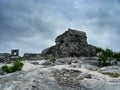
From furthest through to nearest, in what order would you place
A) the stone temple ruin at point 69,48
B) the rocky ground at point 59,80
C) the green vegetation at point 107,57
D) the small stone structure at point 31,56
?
1. the stone temple ruin at point 69,48
2. the small stone structure at point 31,56
3. the green vegetation at point 107,57
4. the rocky ground at point 59,80

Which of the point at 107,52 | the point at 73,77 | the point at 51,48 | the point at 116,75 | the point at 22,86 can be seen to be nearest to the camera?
the point at 22,86

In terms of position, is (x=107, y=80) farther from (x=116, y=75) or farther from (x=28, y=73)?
(x=28, y=73)

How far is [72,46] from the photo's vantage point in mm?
47000

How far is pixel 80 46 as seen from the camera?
Result: 47688mm

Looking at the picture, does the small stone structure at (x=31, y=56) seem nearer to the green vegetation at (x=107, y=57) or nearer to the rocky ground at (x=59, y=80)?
the green vegetation at (x=107, y=57)

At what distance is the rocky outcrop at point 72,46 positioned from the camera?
46500 millimetres

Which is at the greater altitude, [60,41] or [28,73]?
[60,41]

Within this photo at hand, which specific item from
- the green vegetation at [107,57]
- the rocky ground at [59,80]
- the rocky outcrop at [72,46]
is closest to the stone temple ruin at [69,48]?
the rocky outcrop at [72,46]

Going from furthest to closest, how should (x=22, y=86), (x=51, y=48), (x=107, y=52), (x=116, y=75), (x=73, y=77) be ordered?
(x=51, y=48), (x=107, y=52), (x=116, y=75), (x=73, y=77), (x=22, y=86)

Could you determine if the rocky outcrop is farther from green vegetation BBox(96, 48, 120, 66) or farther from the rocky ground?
the rocky ground

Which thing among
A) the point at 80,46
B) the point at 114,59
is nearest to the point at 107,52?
the point at 114,59

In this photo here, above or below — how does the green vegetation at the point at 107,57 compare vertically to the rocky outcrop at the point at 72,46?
below

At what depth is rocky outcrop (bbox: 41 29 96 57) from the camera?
4650 cm

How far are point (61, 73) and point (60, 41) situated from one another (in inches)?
1121
